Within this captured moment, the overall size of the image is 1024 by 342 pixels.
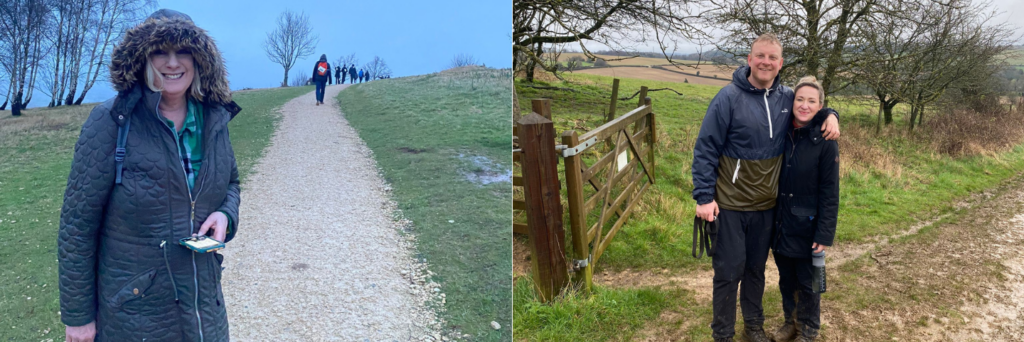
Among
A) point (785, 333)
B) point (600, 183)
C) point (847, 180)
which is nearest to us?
point (785, 333)

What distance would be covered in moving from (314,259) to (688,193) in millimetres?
5176

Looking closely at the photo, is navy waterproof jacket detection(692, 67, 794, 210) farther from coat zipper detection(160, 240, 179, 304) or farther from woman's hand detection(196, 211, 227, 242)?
coat zipper detection(160, 240, 179, 304)

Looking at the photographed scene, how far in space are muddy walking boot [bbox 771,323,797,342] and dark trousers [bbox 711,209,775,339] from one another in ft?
0.76

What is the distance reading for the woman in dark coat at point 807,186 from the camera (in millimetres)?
3068

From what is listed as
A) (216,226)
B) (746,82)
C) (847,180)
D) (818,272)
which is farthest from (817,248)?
(847,180)

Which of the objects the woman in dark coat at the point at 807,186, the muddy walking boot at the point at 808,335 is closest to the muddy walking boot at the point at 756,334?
the muddy walking boot at the point at 808,335

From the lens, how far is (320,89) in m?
3.26

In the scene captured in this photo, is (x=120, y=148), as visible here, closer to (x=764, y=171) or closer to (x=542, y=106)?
(x=542, y=106)

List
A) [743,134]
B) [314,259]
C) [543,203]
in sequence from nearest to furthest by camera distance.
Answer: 1. [743,134]
2. [314,259]
3. [543,203]

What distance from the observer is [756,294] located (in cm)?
347

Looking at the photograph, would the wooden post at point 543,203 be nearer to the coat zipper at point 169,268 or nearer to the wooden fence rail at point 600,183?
the wooden fence rail at point 600,183

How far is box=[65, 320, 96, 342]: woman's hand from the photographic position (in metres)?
2.09

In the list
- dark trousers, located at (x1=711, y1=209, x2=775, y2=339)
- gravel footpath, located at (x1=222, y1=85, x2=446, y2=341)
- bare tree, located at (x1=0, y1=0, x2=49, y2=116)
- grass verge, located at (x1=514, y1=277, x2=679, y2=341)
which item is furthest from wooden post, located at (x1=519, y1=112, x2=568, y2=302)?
bare tree, located at (x1=0, y1=0, x2=49, y2=116)

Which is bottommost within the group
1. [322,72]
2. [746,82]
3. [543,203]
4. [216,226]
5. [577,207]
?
[577,207]
